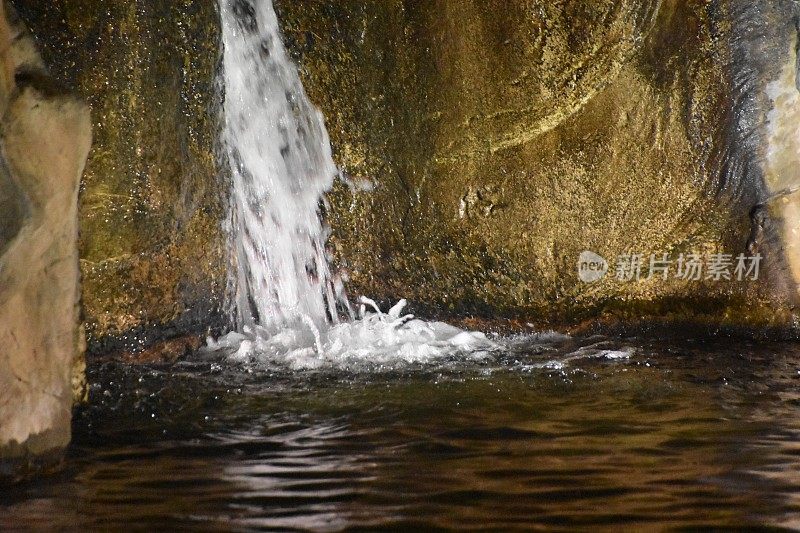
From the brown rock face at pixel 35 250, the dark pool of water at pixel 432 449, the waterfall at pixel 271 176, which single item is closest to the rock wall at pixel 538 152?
the waterfall at pixel 271 176

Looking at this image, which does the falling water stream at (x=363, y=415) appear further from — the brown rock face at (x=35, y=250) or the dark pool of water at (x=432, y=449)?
the brown rock face at (x=35, y=250)

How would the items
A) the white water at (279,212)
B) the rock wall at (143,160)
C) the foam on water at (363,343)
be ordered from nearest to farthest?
the rock wall at (143,160)
the foam on water at (363,343)
the white water at (279,212)

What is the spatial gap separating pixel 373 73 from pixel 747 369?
2980mm

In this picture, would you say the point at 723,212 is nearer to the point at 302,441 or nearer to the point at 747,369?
the point at 747,369

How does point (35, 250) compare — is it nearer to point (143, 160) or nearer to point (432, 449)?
point (432, 449)

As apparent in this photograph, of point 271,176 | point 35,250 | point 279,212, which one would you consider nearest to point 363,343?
point 279,212

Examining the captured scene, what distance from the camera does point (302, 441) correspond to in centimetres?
399

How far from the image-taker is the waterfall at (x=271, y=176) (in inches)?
261

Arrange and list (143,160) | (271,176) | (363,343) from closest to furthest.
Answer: (143,160), (363,343), (271,176)

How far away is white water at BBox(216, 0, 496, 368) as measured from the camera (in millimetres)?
6566

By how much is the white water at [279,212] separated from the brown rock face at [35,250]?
2669mm

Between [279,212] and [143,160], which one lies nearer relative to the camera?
[143,160]

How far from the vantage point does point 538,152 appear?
6.74m

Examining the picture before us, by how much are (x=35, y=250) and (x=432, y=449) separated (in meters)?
1.61
